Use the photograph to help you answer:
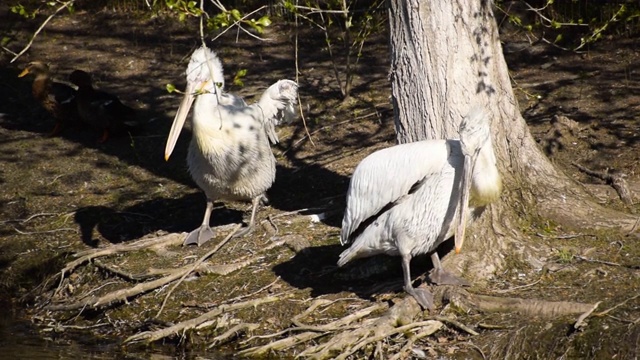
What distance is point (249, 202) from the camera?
7652 millimetres

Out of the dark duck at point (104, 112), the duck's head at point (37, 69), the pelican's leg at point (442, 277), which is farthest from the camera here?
the duck's head at point (37, 69)

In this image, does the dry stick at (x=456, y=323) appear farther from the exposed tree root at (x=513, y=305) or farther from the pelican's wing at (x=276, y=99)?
the pelican's wing at (x=276, y=99)

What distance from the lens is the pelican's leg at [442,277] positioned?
18.7 ft

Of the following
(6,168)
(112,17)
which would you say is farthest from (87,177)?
(112,17)

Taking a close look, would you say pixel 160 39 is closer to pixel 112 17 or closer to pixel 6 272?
pixel 112 17

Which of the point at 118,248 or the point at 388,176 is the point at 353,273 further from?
the point at 118,248

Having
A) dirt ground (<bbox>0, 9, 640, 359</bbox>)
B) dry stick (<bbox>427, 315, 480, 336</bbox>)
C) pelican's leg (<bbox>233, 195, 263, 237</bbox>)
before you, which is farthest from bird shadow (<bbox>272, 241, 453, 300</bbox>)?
pelican's leg (<bbox>233, 195, 263, 237</bbox>)

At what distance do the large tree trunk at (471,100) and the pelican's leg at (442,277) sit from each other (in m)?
0.13

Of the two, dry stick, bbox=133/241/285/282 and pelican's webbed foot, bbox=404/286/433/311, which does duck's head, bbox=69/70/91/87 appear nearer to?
dry stick, bbox=133/241/285/282

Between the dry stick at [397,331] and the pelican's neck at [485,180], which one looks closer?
the dry stick at [397,331]

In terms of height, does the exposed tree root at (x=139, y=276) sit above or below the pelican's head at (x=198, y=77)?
below

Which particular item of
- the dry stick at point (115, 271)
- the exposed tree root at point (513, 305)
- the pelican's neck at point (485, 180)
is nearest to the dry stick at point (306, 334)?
the exposed tree root at point (513, 305)

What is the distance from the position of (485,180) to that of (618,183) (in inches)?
77.6

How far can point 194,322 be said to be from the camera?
593 cm
